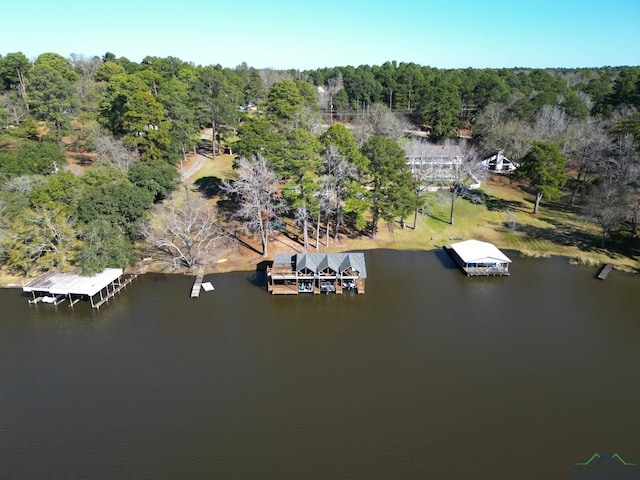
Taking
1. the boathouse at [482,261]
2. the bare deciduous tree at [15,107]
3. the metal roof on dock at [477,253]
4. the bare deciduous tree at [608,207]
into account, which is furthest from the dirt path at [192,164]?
the bare deciduous tree at [608,207]

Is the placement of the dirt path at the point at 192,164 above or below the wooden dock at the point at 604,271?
above

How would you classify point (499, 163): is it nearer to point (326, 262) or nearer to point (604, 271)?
point (604, 271)

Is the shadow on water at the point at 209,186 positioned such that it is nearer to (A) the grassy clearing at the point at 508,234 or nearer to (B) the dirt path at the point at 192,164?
(A) the grassy clearing at the point at 508,234

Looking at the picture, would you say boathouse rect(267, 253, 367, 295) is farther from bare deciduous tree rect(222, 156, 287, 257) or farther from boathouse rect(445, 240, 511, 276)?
boathouse rect(445, 240, 511, 276)

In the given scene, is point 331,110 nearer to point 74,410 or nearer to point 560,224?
point 560,224

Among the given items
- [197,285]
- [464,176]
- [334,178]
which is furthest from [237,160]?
[464,176]
